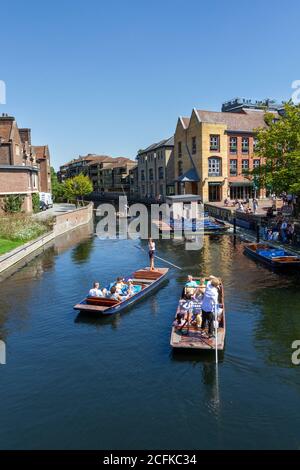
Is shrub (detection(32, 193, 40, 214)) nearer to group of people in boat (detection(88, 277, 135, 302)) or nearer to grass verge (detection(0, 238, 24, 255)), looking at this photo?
grass verge (detection(0, 238, 24, 255))

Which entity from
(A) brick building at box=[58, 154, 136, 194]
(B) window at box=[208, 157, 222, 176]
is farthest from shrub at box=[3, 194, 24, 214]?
(A) brick building at box=[58, 154, 136, 194]

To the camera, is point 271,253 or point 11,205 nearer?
point 271,253

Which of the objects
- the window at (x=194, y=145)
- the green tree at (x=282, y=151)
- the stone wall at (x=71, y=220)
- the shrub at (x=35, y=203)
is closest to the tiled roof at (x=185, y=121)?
the window at (x=194, y=145)

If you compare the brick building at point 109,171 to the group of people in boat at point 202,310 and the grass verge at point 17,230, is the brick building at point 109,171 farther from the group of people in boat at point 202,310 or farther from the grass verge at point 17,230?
the group of people in boat at point 202,310

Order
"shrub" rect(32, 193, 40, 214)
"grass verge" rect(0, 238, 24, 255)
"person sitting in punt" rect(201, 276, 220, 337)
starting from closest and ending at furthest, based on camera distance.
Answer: "person sitting in punt" rect(201, 276, 220, 337), "grass verge" rect(0, 238, 24, 255), "shrub" rect(32, 193, 40, 214)

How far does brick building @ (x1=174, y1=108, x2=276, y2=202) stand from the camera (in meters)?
66.0

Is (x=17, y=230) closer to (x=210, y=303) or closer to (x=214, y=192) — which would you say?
(x=210, y=303)

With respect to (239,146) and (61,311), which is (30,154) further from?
(61,311)

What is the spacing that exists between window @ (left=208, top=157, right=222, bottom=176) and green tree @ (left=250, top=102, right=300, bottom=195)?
26.5 meters

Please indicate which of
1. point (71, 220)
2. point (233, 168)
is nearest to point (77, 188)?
point (71, 220)

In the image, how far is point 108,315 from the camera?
19141mm

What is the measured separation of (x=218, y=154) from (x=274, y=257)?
4102 centimetres

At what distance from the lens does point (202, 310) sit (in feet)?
50.0

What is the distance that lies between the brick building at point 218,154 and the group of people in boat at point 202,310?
49.9m
